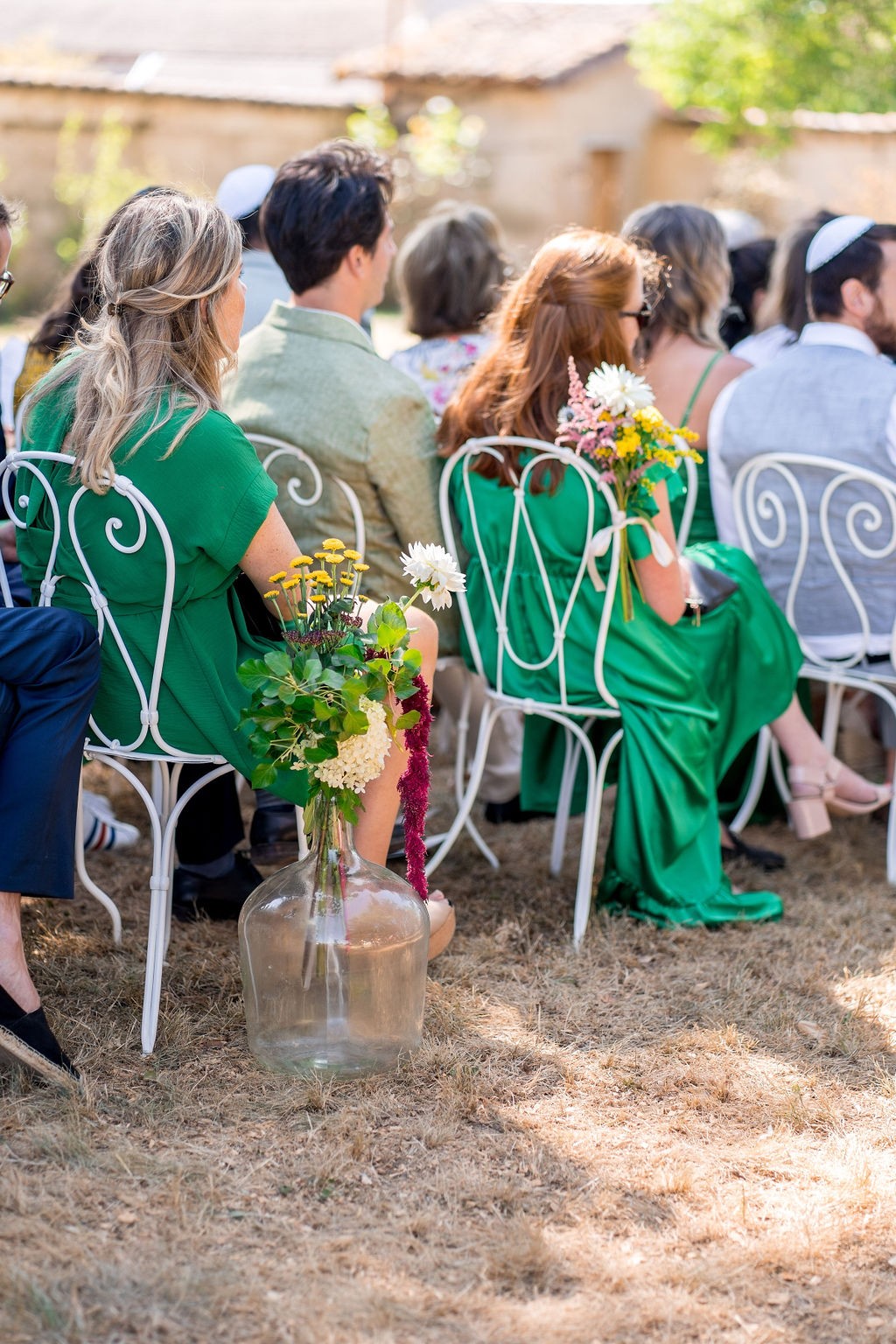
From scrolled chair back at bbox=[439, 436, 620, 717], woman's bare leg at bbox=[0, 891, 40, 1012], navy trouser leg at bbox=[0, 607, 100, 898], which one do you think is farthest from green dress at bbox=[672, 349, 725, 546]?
woman's bare leg at bbox=[0, 891, 40, 1012]

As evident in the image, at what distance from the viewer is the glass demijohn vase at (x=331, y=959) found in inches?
89.9

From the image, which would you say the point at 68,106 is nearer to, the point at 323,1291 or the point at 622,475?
the point at 622,475

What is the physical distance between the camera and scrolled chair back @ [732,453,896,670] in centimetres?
323

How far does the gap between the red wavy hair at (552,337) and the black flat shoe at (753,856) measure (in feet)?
3.87

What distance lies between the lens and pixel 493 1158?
2127 millimetres

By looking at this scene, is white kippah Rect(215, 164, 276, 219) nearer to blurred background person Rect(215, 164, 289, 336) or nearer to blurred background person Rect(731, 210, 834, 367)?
blurred background person Rect(215, 164, 289, 336)

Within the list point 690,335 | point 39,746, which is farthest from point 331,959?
point 690,335

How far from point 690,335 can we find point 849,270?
0.44 metres

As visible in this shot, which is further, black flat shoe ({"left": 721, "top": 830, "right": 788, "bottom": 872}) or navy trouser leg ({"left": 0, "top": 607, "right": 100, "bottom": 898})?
black flat shoe ({"left": 721, "top": 830, "right": 788, "bottom": 872})

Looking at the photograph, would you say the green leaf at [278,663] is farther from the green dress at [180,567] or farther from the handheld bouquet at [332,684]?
the green dress at [180,567]

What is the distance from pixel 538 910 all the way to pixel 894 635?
103 cm

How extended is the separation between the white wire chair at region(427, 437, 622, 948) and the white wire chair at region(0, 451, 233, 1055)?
0.62m

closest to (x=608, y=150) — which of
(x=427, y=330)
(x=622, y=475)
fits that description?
(x=427, y=330)

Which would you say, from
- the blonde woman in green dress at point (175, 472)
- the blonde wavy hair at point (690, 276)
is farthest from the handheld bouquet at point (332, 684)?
the blonde wavy hair at point (690, 276)
